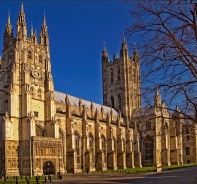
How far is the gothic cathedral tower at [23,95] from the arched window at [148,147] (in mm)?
37991

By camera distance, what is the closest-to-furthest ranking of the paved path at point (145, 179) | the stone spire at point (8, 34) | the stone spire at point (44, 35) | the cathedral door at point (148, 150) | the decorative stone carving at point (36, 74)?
the paved path at point (145, 179) → the decorative stone carving at point (36, 74) → the stone spire at point (8, 34) → the stone spire at point (44, 35) → the cathedral door at point (148, 150)

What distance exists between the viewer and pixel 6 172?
5591 centimetres

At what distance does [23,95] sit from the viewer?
62719 mm

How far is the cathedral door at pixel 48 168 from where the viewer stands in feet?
195

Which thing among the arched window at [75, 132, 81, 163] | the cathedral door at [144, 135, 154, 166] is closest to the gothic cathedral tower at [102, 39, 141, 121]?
the cathedral door at [144, 135, 154, 166]

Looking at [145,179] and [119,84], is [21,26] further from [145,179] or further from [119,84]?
[119,84]

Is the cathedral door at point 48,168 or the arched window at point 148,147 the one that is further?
the arched window at point 148,147

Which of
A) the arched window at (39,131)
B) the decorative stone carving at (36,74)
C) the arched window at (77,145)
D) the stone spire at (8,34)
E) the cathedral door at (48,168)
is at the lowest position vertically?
the cathedral door at (48,168)

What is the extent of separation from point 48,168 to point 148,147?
4141 centimetres

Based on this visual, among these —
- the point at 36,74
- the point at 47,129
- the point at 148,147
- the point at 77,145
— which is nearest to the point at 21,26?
the point at 36,74

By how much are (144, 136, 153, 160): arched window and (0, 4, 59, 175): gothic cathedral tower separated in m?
38.0

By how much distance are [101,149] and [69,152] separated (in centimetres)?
1158

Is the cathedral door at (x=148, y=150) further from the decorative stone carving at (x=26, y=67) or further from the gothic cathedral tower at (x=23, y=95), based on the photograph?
the decorative stone carving at (x=26, y=67)

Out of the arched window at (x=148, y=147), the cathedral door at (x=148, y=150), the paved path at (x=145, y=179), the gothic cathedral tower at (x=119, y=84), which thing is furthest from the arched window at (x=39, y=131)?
the arched window at (x=148, y=147)
